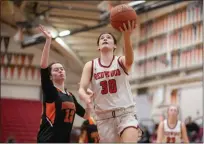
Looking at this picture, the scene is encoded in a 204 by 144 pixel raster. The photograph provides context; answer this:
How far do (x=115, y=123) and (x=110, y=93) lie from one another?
0.37 metres

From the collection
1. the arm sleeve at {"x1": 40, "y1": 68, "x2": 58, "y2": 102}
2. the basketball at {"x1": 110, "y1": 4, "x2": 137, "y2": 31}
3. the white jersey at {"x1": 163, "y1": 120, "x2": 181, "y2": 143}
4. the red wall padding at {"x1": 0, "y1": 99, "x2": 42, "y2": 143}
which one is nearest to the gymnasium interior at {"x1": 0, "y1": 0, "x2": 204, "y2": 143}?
the red wall padding at {"x1": 0, "y1": 99, "x2": 42, "y2": 143}

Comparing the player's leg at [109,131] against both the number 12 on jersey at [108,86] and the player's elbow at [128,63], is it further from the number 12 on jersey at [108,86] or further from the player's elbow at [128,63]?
the player's elbow at [128,63]

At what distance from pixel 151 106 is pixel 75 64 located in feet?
15.6

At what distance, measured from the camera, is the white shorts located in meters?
6.00

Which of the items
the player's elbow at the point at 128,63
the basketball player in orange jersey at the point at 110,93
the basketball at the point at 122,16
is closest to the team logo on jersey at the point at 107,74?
the basketball player in orange jersey at the point at 110,93

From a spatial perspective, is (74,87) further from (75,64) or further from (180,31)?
(180,31)

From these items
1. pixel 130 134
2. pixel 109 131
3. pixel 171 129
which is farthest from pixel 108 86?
pixel 171 129

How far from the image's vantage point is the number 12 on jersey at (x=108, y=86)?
607cm

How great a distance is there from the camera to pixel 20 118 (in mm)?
22422

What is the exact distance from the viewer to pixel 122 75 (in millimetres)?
6086

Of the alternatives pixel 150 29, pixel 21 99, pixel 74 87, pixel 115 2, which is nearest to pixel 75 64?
pixel 74 87

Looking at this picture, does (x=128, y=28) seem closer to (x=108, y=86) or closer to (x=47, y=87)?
(x=108, y=86)

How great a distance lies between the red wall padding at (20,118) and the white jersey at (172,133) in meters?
12.5

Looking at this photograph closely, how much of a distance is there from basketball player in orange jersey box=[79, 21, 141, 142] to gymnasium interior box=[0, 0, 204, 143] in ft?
27.3
